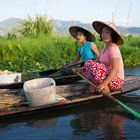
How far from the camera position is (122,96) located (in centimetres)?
630

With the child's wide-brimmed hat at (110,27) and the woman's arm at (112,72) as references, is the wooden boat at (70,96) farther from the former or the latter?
the child's wide-brimmed hat at (110,27)

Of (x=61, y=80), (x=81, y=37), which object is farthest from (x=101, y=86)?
(x=81, y=37)

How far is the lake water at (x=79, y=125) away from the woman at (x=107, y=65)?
29 cm

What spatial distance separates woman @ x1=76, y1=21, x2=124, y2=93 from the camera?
A: 5309 mm

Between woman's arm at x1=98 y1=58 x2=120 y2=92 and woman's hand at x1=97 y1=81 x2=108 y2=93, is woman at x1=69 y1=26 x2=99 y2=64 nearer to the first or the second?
woman's arm at x1=98 y1=58 x2=120 y2=92

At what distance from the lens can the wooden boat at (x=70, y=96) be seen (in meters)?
4.97

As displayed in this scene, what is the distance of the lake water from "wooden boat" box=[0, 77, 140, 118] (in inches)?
4.4

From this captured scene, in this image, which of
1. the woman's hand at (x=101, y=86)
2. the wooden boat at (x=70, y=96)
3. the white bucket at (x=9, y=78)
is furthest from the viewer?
the white bucket at (x=9, y=78)

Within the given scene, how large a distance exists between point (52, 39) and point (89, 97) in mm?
5527

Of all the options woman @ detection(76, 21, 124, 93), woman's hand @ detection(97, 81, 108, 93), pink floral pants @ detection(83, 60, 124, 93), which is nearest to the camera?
woman's hand @ detection(97, 81, 108, 93)

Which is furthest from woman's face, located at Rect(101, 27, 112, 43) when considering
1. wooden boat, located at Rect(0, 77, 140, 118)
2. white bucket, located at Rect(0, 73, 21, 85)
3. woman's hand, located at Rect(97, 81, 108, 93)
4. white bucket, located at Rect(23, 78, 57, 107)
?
white bucket, located at Rect(0, 73, 21, 85)

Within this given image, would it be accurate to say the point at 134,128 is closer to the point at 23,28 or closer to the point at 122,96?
the point at 122,96

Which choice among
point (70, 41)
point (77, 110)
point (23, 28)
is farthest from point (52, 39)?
point (77, 110)

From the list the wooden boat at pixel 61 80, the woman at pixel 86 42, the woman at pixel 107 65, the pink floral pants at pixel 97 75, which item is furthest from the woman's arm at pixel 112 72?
the woman at pixel 86 42
